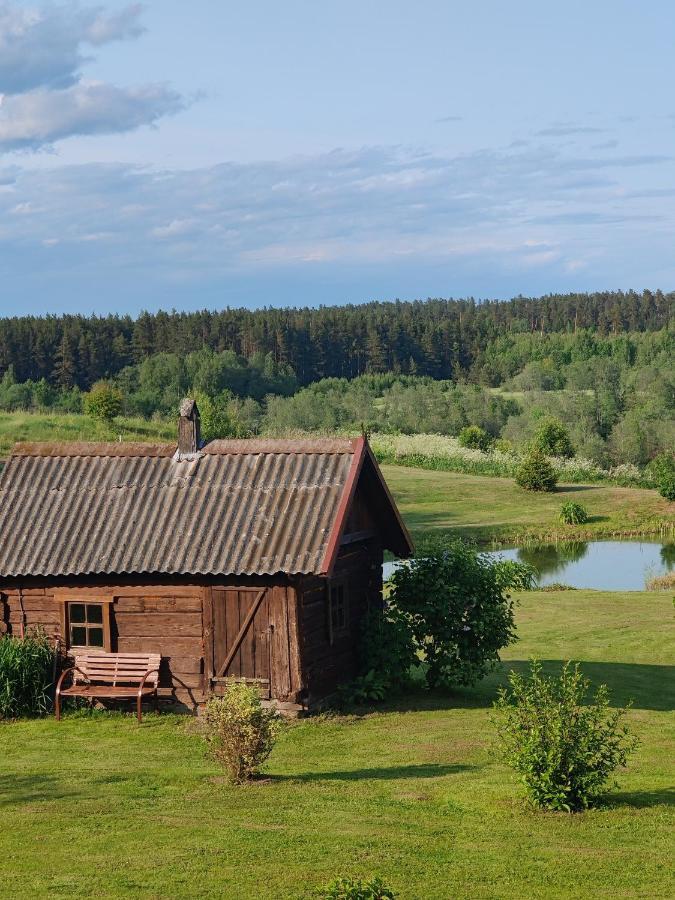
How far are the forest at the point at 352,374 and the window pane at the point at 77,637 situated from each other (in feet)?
181

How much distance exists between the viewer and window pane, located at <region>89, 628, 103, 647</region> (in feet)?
66.3

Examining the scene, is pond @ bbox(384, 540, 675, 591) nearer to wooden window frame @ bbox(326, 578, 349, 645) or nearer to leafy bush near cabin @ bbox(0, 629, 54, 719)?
wooden window frame @ bbox(326, 578, 349, 645)

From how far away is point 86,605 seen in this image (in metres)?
20.2

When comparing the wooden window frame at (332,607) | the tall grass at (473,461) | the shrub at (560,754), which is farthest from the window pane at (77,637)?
the tall grass at (473,461)

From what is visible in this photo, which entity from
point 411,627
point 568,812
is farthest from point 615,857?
point 411,627

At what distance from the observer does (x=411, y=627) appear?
21281mm

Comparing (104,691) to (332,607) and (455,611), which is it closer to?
(332,607)

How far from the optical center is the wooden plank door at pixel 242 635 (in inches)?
754

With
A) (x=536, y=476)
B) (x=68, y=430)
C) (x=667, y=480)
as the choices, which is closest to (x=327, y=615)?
(x=667, y=480)

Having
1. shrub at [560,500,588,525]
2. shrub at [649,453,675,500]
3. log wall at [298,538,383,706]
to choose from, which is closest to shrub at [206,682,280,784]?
log wall at [298,538,383,706]

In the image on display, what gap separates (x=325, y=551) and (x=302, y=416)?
93.7 meters

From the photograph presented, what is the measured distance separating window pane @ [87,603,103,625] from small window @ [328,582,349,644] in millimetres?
4043

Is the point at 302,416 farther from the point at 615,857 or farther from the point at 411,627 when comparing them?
the point at 615,857

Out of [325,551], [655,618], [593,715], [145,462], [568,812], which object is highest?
[145,462]
